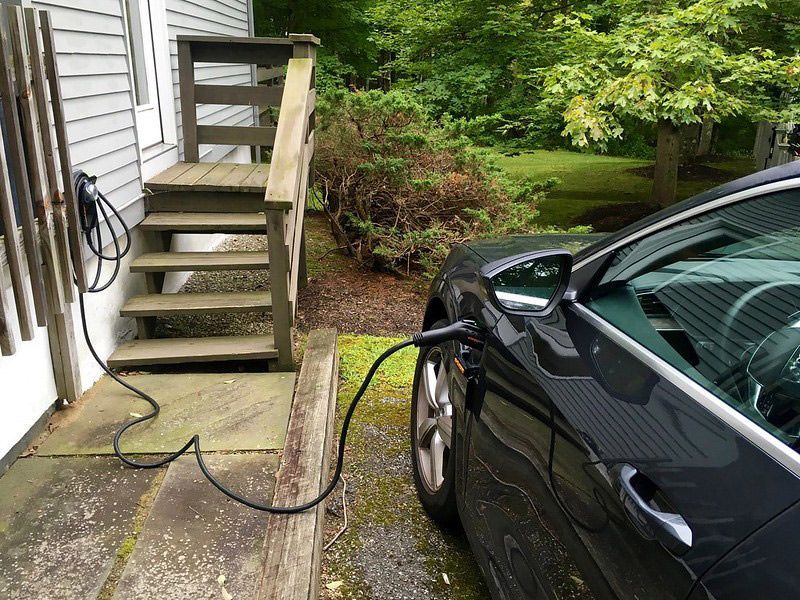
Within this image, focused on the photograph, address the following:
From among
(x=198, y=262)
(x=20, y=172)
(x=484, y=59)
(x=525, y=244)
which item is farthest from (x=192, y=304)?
(x=484, y=59)

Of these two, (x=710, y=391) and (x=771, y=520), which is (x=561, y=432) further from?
(x=771, y=520)

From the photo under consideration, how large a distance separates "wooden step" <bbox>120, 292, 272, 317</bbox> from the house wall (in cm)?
13

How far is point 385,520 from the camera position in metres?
2.93

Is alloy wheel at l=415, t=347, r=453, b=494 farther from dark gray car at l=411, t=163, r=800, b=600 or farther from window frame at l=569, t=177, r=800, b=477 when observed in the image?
window frame at l=569, t=177, r=800, b=477

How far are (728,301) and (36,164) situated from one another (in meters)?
2.82

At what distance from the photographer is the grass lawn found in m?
12.1

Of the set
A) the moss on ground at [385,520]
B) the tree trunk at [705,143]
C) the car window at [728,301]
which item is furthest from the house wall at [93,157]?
the tree trunk at [705,143]

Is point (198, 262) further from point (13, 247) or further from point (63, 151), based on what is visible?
point (13, 247)

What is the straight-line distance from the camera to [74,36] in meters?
3.87

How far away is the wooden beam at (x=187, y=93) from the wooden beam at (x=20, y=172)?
2908 millimetres

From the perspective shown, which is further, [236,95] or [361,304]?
[361,304]

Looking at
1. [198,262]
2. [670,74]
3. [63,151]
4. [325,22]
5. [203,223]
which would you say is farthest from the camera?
[325,22]

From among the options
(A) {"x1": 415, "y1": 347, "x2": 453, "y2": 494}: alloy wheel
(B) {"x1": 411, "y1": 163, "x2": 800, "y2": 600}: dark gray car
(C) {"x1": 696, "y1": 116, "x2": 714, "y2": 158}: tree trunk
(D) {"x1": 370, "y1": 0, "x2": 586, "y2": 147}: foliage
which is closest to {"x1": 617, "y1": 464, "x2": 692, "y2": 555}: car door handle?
(B) {"x1": 411, "y1": 163, "x2": 800, "y2": 600}: dark gray car

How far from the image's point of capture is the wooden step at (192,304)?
4316mm
